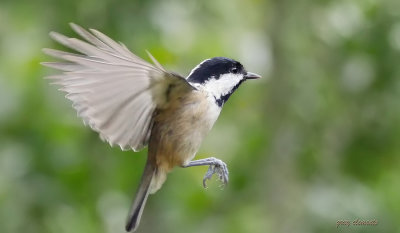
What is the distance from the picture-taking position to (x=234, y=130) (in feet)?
20.7

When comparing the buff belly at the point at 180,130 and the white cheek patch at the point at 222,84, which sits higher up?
the white cheek patch at the point at 222,84

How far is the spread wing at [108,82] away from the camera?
2.87 metres

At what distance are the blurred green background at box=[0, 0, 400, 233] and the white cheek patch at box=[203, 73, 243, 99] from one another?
2.02 m

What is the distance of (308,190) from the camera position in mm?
6445

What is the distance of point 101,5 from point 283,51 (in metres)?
1.58

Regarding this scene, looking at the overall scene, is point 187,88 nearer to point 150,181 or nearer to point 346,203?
point 150,181

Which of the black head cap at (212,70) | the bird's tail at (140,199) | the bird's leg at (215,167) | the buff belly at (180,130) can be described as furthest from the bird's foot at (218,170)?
the black head cap at (212,70)

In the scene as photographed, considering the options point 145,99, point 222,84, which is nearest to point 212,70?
point 222,84

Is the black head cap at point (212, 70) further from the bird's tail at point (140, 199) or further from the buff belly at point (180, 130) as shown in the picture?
the bird's tail at point (140, 199)

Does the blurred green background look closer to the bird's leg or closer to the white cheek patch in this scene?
the white cheek patch

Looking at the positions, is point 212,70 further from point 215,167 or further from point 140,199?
point 140,199

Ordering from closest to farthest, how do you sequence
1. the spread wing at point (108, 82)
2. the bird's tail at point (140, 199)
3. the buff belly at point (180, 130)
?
the spread wing at point (108, 82)
the bird's tail at point (140, 199)
the buff belly at point (180, 130)

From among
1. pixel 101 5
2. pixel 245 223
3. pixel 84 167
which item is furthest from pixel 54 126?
pixel 245 223

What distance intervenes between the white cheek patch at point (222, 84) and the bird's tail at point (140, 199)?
398 mm
